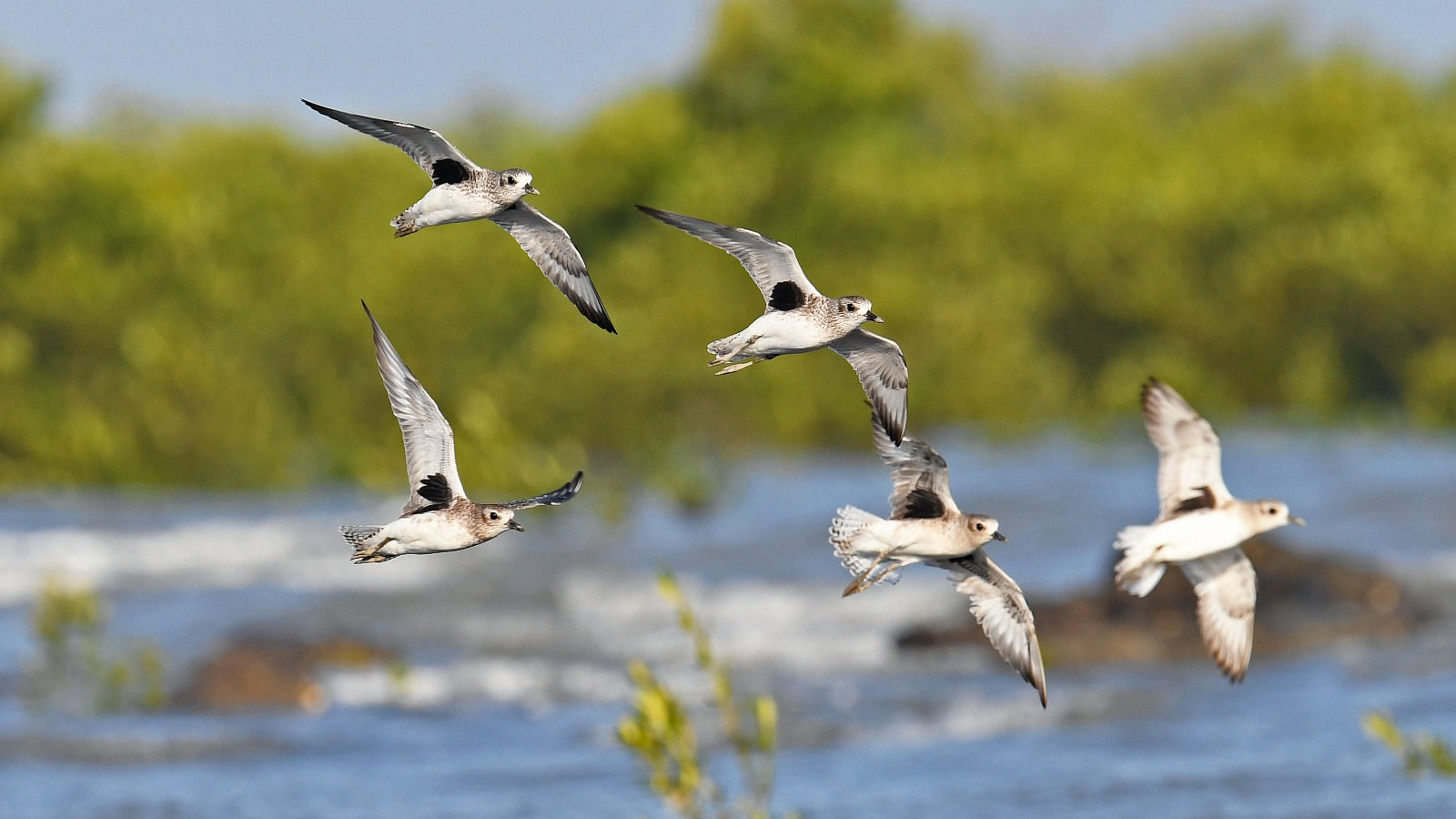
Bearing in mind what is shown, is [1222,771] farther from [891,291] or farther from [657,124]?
[657,124]

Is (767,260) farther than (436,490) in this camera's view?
Yes

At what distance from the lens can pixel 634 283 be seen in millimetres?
56531

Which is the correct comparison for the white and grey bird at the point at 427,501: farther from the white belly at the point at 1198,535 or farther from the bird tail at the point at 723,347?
the white belly at the point at 1198,535

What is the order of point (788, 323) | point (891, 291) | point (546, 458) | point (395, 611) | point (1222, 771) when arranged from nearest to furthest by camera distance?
point (788, 323) → point (1222, 771) → point (395, 611) → point (546, 458) → point (891, 291)

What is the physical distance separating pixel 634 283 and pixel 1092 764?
34.6 meters

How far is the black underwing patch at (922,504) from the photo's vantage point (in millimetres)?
6754

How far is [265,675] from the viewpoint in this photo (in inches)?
1113

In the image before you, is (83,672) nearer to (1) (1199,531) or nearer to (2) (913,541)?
(2) (913,541)

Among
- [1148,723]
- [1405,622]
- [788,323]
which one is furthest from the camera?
[1405,622]

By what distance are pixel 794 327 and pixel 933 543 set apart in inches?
32.3

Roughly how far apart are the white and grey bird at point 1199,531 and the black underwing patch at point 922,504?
60 cm

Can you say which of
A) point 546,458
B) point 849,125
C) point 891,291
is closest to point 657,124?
point 849,125

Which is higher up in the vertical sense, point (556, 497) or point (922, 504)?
point (922, 504)

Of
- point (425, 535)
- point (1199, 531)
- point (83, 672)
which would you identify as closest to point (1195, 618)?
point (83, 672)
